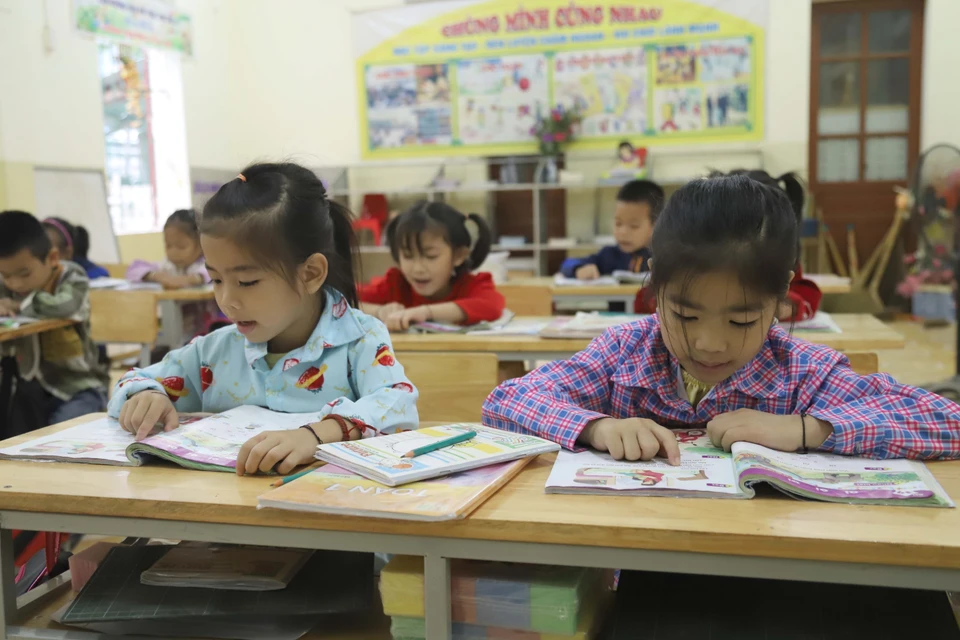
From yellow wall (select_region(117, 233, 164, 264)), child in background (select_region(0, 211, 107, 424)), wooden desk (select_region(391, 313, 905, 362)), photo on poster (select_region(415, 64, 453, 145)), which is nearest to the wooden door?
photo on poster (select_region(415, 64, 453, 145))

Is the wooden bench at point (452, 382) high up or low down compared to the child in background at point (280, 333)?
down

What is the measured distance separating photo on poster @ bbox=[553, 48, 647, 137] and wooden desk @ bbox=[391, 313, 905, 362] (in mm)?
4633

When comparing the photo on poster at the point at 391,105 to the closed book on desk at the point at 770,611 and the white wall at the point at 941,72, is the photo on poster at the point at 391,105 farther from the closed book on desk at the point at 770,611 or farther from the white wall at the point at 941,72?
the closed book on desk at the point at 770,611

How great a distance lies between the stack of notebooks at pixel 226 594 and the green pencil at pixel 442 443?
222 mm

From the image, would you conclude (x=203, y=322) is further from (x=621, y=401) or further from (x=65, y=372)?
(x=621, y=401)

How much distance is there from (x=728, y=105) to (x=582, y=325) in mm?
4771

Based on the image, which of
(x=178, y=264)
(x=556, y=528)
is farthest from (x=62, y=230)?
(x=556, y=528)

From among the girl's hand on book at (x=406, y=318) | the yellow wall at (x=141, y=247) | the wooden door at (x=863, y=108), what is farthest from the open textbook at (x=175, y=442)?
the wooden door at (x=863, y=108)

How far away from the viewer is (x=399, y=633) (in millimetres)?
1003

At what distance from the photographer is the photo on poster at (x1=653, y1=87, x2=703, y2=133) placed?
667 cm

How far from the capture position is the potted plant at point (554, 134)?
6.76 metres

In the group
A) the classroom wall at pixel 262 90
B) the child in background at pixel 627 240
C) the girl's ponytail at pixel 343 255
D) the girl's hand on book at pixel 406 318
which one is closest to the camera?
the girl's ponytail at pixel 343 255

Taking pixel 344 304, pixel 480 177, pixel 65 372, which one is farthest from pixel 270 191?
pixel 480 177

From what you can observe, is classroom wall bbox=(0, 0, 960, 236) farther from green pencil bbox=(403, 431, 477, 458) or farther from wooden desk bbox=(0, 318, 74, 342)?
green pencil bbox=(403, 431, 477, 458)
